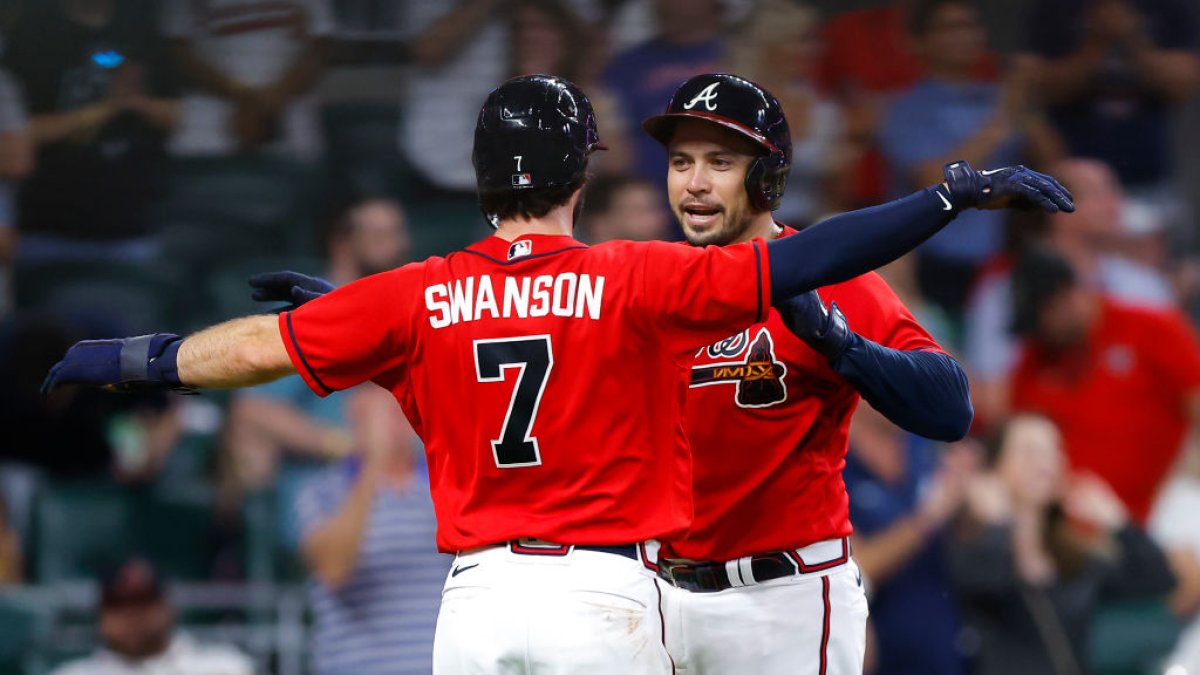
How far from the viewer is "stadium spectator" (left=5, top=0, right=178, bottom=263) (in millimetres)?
7062

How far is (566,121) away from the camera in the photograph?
3439 mm

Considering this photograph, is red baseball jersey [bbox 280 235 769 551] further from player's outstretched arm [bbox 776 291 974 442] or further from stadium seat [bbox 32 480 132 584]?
stadium seat [bbox 32 480 132 584]

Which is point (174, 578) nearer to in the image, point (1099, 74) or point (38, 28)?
point (38, 28)

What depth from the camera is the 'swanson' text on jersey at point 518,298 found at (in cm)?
325

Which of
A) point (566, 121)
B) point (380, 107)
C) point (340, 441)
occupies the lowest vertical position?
point (340, 441)

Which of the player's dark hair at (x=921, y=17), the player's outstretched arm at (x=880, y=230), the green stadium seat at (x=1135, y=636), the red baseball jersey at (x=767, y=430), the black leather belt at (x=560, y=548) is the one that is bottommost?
the green stadium seat at (x=1135, y=636)

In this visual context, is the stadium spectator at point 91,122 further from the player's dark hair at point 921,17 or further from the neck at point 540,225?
the neck at point 540,225

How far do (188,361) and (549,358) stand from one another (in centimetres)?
76

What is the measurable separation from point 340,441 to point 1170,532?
348cm

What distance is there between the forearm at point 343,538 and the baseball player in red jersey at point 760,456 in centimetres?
216

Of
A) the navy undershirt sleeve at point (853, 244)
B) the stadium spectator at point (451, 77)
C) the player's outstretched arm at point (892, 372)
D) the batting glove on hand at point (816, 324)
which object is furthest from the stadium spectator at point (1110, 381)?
the navy undershirt sleeve at point (853, 244)

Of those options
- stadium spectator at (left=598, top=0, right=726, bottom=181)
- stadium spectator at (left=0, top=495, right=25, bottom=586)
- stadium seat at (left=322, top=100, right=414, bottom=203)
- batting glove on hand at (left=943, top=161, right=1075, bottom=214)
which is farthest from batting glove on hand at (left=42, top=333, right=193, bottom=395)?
stadium spectator at (left=598, top=0, right=726, bottom=181)

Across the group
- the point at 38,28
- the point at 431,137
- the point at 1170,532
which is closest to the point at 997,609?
the point at 1170,532

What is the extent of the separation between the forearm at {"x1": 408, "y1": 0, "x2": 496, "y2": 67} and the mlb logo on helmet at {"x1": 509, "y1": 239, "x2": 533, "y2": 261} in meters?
4.29
